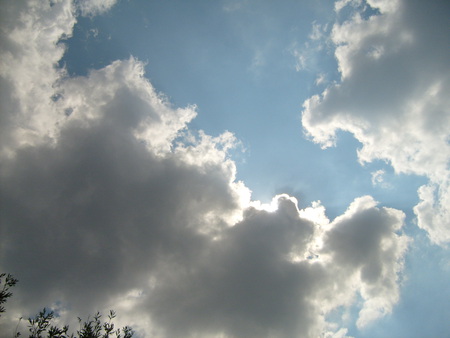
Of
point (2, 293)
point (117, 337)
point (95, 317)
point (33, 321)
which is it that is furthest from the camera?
point (95, 317)

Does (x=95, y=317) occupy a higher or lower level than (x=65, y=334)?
higher

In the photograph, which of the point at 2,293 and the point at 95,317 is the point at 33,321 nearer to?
the point at 2,293

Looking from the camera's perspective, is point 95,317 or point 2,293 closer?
point 2,293

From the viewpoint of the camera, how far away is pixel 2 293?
44500 mm

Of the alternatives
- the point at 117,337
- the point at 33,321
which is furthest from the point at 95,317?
the point at 33,321

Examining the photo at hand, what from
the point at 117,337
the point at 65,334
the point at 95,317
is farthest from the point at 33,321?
the point at 117,337

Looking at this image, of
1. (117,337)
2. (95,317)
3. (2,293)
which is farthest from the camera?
(95,317)

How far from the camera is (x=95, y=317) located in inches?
2160

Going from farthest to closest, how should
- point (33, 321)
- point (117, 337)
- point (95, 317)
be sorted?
point (95, 317) < point (117, 337) < point (33, 321)

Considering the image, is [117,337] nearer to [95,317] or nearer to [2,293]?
[95,317]

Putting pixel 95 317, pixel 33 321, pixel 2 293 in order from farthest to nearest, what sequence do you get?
pixel 95 317 < pixel 33 321 < pixel 2 293

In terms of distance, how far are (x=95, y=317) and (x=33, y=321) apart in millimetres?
11923

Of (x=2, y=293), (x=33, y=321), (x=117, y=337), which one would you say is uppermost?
(x=2, y=293)

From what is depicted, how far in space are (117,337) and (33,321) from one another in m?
16.8
